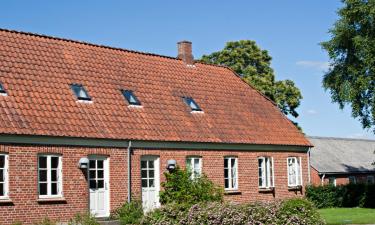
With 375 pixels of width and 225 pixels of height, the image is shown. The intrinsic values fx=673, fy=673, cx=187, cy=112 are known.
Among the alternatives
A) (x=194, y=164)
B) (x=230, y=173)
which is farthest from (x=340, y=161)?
(x=194, y=164)

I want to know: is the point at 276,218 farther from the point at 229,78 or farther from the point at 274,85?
the point at 274,85

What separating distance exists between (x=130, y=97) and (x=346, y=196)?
1741 cm

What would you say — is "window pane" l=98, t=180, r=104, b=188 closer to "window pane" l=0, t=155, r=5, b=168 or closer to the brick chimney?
"window pane" l=0, t=155, r=5, b=168

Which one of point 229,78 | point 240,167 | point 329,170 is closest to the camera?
point 240,167

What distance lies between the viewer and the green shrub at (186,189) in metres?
25.2

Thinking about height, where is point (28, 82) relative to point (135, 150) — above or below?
above

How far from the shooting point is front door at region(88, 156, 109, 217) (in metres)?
24.2

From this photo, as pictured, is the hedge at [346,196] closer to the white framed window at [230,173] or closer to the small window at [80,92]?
the white framed window at [230,173]

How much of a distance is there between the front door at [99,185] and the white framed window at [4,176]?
3472 millimetres

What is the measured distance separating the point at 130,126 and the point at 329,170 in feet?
77.4

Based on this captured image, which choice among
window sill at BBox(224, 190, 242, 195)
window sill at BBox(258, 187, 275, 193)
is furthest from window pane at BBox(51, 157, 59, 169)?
window sill at BBox(258, 187, 275, 193)

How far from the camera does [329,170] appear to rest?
1810 inches

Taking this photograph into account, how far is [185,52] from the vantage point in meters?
34.1

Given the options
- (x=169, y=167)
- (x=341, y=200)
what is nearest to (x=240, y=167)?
(x=169, y=167)
